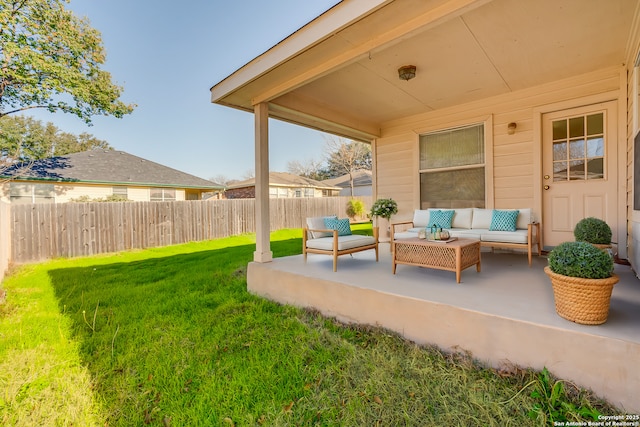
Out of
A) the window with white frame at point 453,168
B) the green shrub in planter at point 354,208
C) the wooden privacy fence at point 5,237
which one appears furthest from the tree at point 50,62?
the green shrub in planter at point 354,208

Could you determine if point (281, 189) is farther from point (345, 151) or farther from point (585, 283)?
point (585, 283)

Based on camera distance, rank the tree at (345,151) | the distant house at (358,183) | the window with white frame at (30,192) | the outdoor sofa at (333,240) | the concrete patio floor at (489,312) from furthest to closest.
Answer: the distant house at (358,183) → the tree at (345,151) → the window with white frame at (30,192) → the outdoor sofa at (333,240) → the concrete patio floor at (489,312)

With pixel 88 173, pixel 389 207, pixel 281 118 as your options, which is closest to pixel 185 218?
pixel 88 173

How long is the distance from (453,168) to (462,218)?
1.11 meters

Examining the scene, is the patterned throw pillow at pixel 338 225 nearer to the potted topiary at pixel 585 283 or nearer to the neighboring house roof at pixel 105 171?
the potted topiary at pixel 585 283

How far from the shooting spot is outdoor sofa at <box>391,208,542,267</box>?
366 centimetres

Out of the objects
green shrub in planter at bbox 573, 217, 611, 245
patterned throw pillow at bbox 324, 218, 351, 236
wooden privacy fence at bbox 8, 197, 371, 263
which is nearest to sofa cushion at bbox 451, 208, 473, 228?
green shrub in planter at bbox 573, 217, 611, 245

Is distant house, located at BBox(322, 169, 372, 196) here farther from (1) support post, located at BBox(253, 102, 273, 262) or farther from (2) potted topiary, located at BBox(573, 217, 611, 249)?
(2) potted topiary, located at BBox(573, 217, 611, 249)

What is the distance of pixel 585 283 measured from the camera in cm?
172

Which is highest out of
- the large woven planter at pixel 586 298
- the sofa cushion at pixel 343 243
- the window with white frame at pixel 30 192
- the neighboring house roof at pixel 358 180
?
the neighboring house roof at pixel 358 180

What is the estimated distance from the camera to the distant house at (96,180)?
8.75 m

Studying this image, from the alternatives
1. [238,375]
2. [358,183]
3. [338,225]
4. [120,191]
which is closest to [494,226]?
[338,225]

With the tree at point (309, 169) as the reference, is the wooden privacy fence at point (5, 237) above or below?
below

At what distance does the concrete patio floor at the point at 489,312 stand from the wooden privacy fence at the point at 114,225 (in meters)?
6.05
